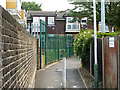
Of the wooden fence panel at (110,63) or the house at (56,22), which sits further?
the house at (56,22)

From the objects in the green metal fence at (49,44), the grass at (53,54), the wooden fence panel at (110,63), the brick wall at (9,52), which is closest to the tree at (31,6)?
the green metal fence at (49,44)

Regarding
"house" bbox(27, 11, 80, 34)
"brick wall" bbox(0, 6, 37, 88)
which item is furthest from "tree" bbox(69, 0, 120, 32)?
"house" bbox(27, 11, 80, 34)

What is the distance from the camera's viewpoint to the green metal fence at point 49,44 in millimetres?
12505

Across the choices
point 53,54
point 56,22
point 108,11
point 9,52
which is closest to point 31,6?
point 56,22

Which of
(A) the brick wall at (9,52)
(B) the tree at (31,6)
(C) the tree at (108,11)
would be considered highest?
(B) the tree at (31,6)

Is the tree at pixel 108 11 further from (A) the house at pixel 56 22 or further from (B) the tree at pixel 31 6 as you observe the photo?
(B) the tree at pixel 31 6

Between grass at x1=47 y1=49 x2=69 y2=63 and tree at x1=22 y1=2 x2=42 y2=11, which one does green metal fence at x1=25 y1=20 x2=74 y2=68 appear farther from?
tree at x1=22 y1=2 x2=42 y2=11

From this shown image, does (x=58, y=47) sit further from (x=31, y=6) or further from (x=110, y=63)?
(x=31, y=6)

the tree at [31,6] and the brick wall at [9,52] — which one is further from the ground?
the tree at [31,6]

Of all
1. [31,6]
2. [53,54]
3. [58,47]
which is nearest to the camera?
[53,54]

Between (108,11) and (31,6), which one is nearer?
(108,11)

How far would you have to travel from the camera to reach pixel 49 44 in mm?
14758

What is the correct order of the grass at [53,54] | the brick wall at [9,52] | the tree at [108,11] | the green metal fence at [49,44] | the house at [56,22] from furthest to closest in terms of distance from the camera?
1. the house at [56,22]
2. the tree at [108,11]
3. the grass at [53,54]
4. the green metal fence at [49,44]
5. the brick wall at [9,52]

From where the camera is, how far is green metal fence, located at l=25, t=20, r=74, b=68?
1250 centimetres
